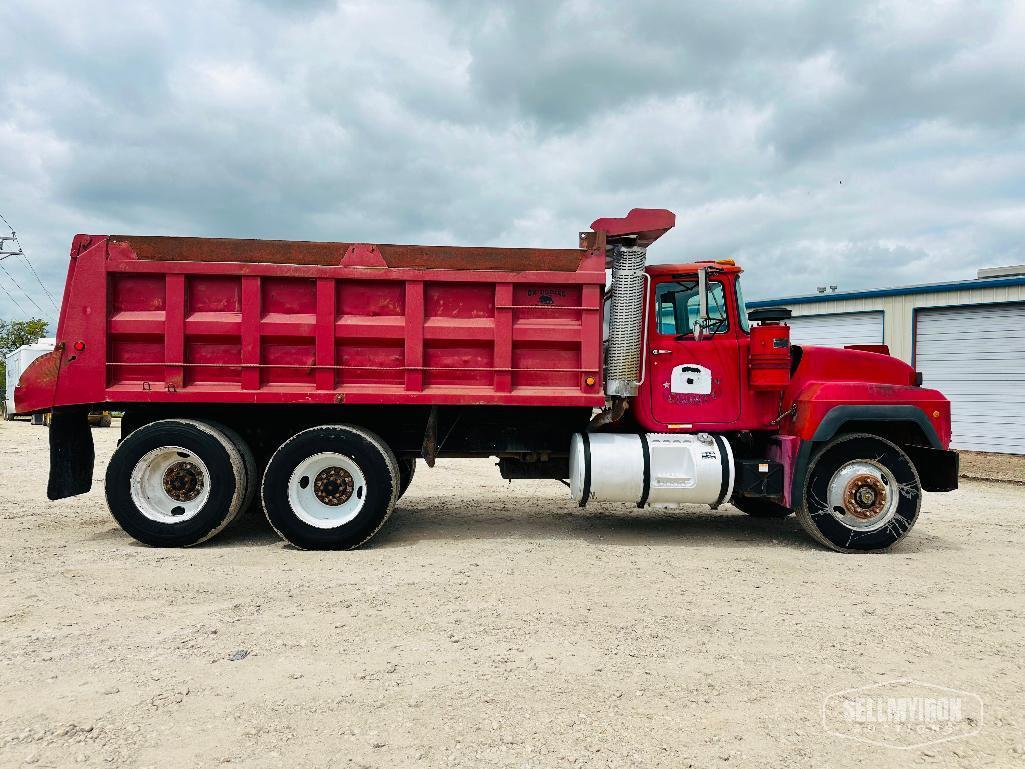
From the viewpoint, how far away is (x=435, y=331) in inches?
233

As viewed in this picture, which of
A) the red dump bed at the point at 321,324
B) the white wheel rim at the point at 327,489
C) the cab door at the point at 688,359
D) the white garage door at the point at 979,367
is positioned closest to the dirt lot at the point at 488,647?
the white wheel rim at the point at 327,489

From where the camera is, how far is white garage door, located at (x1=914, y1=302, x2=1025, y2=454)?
14.1m

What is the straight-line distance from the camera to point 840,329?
666 inches

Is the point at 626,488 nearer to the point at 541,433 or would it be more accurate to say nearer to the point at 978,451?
the point at 541,433

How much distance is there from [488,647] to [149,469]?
3896 millimetres

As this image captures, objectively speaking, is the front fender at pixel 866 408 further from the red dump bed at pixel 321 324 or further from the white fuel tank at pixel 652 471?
the red dump bed at pixel 321 324

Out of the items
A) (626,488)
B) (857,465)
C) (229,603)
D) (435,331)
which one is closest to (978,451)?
(857,465)

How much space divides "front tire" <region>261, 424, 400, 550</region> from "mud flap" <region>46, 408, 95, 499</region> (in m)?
1.92

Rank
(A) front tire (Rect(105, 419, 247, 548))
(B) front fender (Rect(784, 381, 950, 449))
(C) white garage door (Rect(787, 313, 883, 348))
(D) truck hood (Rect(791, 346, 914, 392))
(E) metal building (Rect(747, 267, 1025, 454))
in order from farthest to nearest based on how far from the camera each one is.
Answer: (C) white garage door (Rect(787, 313, 883, 348)) → (E) metal building (Rect(747, 267, 1025, 454)) → (D) truck hood (Rect(791, 346, 914, 392)) → (B) front fender (Rect(784, 381, 950, 449)) → (A) front tire (Rect(105, 419, 247, 548))

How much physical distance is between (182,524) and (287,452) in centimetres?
112

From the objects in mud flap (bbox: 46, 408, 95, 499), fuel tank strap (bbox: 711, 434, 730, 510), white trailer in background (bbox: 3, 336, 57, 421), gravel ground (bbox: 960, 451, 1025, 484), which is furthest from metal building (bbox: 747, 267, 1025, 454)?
white trailer in background (bbox: 3, 336, 57, 421)

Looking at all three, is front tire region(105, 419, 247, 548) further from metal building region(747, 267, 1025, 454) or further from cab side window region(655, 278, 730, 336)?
metal building region(747, 267, 1025, 454)

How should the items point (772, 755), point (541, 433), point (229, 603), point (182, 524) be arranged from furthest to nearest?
point (541, 433), point (182, 524), point (229, 603), point (772, 755)

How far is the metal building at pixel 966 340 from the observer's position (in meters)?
14.1
